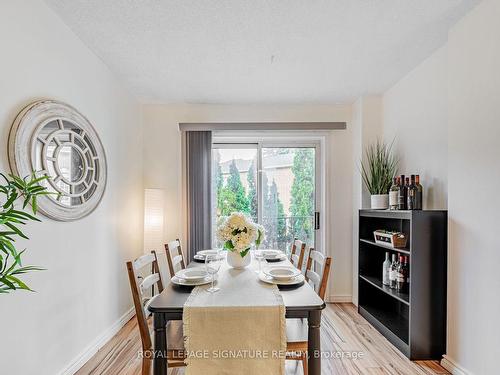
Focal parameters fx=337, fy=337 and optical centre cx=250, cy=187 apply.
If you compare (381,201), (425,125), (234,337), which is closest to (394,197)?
(381,201)

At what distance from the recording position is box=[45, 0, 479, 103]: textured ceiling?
2121 mm

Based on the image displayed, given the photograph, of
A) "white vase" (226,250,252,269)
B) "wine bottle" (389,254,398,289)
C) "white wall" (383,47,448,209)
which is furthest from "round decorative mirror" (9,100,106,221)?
"white wall" (383,47,448,209)

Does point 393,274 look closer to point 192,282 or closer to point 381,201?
point 381,201

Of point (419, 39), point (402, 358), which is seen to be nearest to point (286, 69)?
point (419, 39)

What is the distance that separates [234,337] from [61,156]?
64.4 inches

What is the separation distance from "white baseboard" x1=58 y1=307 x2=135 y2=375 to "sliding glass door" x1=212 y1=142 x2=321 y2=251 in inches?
73.9

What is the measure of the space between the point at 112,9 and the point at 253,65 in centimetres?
124

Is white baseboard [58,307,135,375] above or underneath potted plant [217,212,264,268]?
underneath

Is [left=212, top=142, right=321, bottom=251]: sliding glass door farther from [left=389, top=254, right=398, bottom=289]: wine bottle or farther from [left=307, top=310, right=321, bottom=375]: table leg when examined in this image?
[left=307, top=310, right=321, bottom=375]: table leg

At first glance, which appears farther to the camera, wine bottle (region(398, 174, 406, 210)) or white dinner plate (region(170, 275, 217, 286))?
wine bottle (region(398, 174, 406, 210))

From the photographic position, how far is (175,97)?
3.88 meters

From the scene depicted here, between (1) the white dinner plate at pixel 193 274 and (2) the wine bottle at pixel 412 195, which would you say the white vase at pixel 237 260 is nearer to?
(1) the white dinner plate at pixel 193 274

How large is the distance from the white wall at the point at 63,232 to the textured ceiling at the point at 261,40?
Result: 231mm

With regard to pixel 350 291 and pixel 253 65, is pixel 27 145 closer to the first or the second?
pixel 253 65
